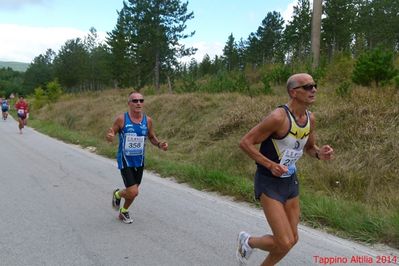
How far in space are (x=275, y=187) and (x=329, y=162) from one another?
494cm

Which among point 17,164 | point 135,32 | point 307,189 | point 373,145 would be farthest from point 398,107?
point 135,32

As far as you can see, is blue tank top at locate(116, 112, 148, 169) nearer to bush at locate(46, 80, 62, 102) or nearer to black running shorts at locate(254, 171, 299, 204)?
black running shorts at locate(254, 171, 299, 204)

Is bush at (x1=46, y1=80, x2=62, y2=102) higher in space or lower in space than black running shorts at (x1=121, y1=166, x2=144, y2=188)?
higher

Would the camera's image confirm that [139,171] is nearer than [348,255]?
No

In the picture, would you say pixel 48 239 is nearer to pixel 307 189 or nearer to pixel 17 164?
pixel 307 189

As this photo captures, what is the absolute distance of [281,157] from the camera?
150 inches

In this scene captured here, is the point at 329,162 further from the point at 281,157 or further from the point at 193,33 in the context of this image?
the point at 193,33

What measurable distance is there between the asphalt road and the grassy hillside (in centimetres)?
44

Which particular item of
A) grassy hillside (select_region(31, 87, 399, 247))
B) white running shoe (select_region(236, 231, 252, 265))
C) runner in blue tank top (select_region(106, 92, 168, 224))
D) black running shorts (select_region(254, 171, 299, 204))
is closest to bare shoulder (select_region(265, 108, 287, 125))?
black running shorts (select_region(254, 171, 299, 204))

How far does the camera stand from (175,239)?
17.4 ft

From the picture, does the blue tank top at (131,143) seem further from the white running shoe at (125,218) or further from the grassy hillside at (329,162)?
the grassy hillside at (329,162)

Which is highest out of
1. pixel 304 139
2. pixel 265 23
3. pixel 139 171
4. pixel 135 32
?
pixel 265 23

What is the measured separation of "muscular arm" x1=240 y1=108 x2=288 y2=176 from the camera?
3.63 meters

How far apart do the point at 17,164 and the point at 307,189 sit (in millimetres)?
7635
